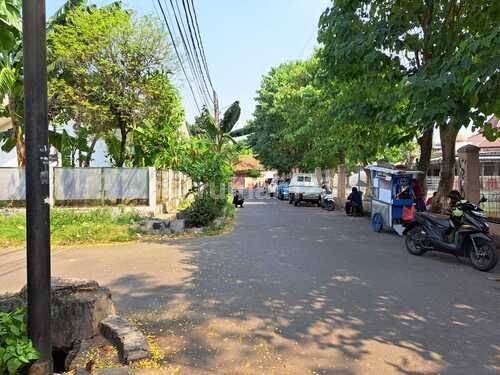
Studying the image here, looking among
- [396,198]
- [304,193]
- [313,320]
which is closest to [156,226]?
[396,198]

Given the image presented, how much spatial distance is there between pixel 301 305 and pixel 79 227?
7.92m

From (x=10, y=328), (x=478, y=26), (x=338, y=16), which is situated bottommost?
(x=10, y=328)

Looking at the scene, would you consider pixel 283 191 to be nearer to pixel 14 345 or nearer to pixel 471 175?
pixel 471 175

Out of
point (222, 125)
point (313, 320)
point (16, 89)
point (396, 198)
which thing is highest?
point (16, 89)

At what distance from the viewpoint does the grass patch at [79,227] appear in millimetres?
10797

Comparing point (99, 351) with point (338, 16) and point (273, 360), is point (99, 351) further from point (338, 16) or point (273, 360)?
point (338, 16)

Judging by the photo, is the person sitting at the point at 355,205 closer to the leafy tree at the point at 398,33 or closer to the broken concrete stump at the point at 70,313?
the leafy tree at the point at 398,33

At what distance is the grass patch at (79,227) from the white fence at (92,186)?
40.3 inches

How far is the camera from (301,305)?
544 cm

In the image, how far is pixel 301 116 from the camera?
24.9 meters

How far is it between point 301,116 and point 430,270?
720 inches

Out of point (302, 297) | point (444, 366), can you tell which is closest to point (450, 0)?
point (302, 297)

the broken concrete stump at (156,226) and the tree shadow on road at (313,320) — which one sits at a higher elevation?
the broken concrete stump at (156,226)

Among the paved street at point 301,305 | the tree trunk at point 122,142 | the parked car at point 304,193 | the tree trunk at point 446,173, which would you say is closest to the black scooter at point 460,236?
the paved street at point 301,305
